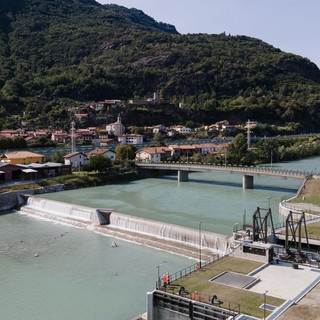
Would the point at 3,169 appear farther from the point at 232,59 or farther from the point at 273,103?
the point at 232,59

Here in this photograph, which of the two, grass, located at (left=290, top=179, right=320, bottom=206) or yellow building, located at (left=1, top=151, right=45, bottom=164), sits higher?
yellow building, located at (left=1, top=151, right=45, bottom=164)

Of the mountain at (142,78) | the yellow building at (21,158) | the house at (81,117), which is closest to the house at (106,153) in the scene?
the yellow building at (21,158)

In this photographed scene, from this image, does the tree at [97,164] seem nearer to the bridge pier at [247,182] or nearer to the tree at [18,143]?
the tree at [18,143]

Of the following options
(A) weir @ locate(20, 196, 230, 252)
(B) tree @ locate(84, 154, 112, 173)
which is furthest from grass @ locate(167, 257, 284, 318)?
(B) tree @ locate(84, 154, 112, 173)

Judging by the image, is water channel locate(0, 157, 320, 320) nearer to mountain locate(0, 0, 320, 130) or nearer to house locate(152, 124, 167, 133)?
house locate(152, 124, 167, 133)

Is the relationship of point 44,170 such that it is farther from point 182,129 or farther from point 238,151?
point 182,129

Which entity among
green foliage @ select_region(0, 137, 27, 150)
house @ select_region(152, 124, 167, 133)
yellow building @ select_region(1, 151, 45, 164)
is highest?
house @ select_region(152, 124, 167, 133)

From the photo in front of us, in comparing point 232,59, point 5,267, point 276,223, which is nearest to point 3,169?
point 5,267

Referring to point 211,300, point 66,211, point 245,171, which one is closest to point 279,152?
point 245,171
